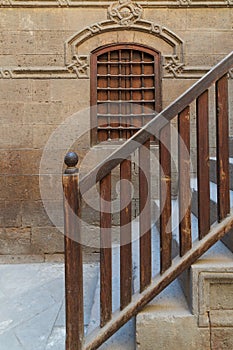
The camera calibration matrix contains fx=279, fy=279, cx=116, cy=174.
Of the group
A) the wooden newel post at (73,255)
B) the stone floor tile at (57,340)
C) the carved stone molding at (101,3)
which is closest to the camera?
the wooden newel post at (73,255)

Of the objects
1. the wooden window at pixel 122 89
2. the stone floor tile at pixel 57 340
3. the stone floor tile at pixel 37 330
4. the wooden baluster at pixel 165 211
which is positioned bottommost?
the stone floor tile at pixel 37 330

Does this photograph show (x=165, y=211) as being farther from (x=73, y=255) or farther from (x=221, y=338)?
(x=221, y=338)

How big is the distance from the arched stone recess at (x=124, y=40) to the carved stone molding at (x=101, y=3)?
24 centimetres

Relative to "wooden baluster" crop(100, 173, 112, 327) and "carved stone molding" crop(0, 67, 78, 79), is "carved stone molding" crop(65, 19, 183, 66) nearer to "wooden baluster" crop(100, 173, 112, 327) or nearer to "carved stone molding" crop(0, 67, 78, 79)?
"carved stone molding" crop(0, 67, 78, 79)

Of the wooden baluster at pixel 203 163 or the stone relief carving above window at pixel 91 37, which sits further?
the stone relief carving above window at pixel 91 37

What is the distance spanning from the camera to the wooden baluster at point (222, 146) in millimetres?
1521

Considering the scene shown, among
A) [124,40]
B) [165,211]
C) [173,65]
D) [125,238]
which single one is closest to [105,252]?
[125,238]

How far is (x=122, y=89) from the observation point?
3396 mm

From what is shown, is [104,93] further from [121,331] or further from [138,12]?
[121,331]

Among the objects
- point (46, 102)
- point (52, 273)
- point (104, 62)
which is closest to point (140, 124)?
point (104, 62)

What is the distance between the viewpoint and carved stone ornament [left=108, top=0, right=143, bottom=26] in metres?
3.38

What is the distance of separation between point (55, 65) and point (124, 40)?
89cm

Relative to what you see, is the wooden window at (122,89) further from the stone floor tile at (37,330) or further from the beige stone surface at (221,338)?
the beige stone surface at (221,338)

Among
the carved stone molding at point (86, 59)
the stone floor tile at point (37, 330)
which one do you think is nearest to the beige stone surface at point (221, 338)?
the stone floor tile at point (37, 330)
